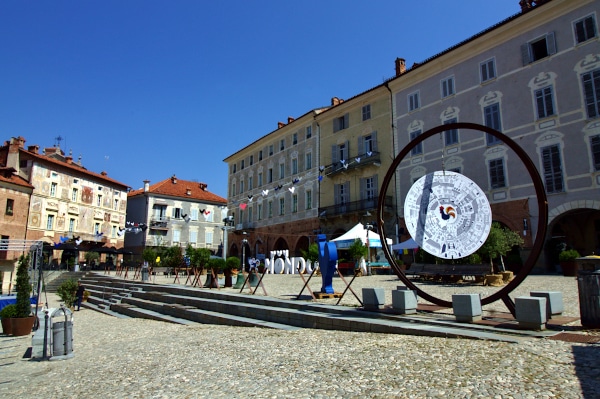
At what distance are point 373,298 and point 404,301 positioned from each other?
826 mm

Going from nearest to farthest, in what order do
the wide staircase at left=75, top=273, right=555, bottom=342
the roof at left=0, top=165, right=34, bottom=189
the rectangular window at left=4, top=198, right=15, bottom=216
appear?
the wide staircase at left=75, top=273, right=555, bottom=342 < the roof at left=0, top=165, right=34, bottom=189 < the rectangular window at left=4, top=198, right=15, bottom=216

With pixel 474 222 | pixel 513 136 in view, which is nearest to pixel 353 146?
pixel 513 136

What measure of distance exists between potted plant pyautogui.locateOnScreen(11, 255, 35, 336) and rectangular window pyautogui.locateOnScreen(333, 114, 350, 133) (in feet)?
80.4

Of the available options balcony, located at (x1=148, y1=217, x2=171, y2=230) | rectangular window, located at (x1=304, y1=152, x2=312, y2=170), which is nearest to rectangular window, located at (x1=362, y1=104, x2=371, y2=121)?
rectangular window, located at (x1=304, y1=152, x2=312, y2=170)

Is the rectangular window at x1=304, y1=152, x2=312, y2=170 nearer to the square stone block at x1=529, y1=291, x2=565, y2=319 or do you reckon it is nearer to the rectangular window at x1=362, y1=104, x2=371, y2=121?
the rectangular window at x1=362, y1=104, x2=371, y2=121

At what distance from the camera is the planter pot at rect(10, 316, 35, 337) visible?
1134 centimetres

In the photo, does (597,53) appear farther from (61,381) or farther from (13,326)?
(13,326)

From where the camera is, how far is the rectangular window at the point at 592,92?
61.1 feet

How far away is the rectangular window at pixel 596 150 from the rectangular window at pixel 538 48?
16.1ft

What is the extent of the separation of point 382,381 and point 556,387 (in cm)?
165

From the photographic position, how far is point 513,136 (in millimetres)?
21422

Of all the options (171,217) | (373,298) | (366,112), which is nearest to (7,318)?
Result: (373,298)

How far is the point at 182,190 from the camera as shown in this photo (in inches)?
2201

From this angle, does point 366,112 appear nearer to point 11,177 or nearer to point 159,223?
point 11,177
